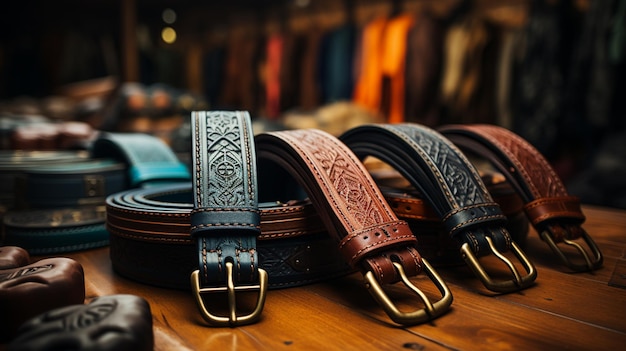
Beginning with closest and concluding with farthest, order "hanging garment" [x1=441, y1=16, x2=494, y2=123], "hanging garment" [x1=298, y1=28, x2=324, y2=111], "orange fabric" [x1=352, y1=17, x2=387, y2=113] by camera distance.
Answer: "hanging garment" [x1=441, y1=16, x2=494, y2=123] < "orange fabric" [x1=352, y1=17, x2=387, y2=113] < "hanging garment" [x1=298, y1=28, x2=324, y2=111]

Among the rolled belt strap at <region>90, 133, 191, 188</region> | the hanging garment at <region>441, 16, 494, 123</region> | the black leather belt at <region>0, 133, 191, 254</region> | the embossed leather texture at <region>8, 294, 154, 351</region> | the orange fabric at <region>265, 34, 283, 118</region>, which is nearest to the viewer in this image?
the embossed leather texture at <region>8, 294, 154, 351</region>

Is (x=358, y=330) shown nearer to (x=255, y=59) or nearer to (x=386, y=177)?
(x=386, y=177)

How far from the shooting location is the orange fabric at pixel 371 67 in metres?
4.32

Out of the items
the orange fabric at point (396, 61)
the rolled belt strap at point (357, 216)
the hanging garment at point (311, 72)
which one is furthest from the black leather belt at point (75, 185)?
the hanging garment at point (311, 72)

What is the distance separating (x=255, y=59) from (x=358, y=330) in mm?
5397

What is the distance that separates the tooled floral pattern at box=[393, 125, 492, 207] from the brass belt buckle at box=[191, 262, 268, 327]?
1.17 feet

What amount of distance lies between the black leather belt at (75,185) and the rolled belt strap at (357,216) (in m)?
0.49

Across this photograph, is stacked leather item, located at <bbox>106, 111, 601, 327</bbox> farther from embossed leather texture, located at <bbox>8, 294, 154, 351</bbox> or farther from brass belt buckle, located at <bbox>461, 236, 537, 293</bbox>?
embossed leather texture, located at <bbox>8, 294, 154, 351</bbox>

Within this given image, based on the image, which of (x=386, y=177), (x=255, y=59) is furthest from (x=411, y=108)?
(x=386, y=177)

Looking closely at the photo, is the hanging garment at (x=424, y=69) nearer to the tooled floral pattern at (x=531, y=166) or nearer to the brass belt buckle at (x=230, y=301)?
the tooled floral pattern at (x=531, y=166)

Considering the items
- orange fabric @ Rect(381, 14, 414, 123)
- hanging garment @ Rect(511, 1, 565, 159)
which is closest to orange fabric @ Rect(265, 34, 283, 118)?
orange fabric @ Rect(381, 14, 414, 123)

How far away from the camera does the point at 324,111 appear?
3928mm

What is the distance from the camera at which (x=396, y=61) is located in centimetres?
413

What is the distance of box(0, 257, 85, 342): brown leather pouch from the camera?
610 millimetres
